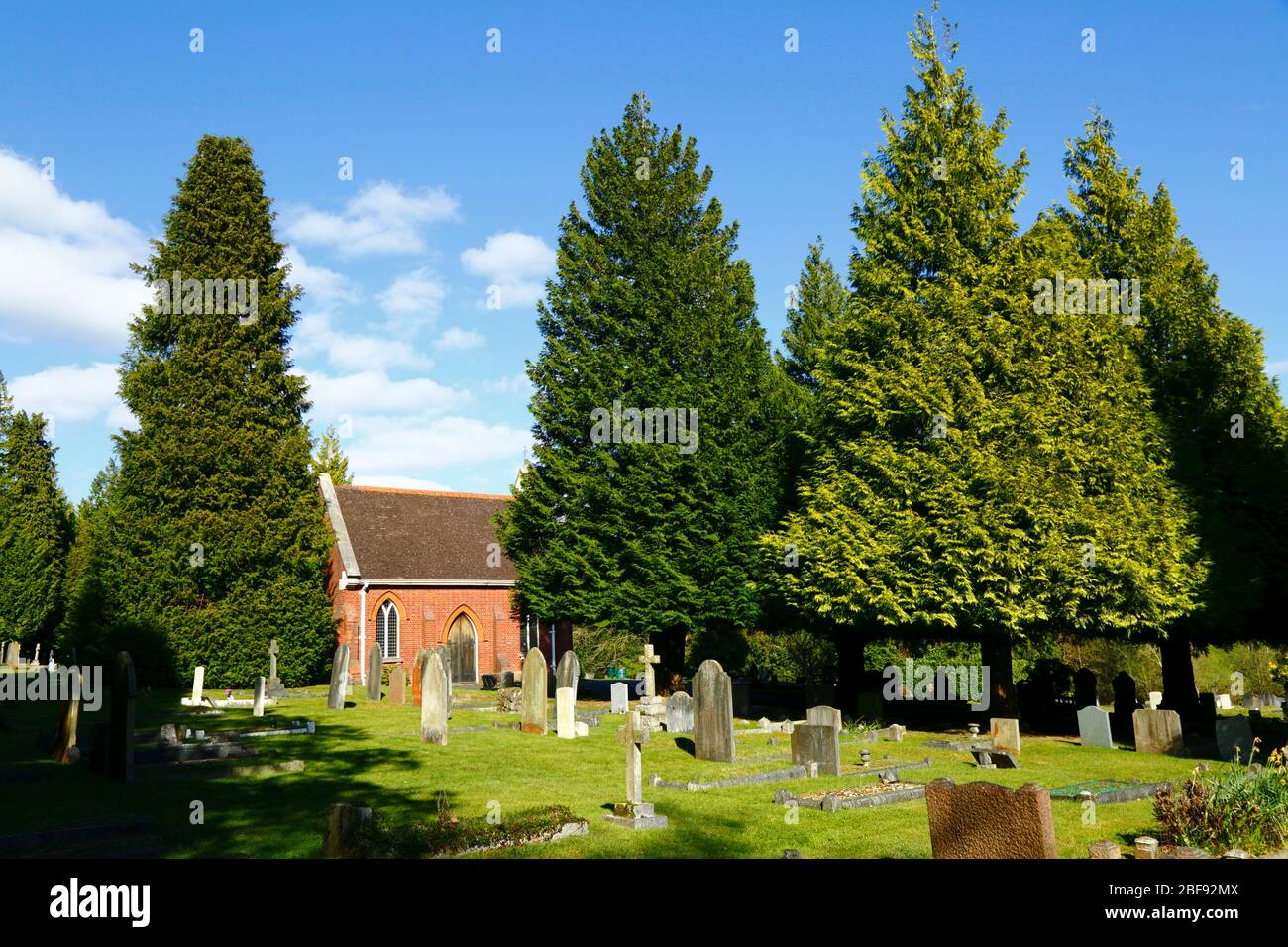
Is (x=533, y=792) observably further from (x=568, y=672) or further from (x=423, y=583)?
(x=423, y=583)

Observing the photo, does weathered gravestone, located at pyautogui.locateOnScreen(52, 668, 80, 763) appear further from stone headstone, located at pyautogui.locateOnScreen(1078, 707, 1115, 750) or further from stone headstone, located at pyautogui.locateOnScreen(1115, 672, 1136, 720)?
stone headstone, located at pyautogui.locateOnScreen(1115, 672, 1136, 720)

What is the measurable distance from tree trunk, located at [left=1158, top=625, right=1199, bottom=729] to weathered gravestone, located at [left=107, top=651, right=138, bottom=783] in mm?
26274

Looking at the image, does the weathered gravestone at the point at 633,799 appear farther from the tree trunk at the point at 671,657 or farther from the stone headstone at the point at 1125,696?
the stone headstone at the point at 1125,696

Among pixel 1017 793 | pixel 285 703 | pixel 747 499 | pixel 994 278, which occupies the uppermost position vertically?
pixel 994 278

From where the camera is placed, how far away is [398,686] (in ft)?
103

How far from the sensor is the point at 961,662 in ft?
120

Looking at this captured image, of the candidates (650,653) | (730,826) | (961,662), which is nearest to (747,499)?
(650,653)

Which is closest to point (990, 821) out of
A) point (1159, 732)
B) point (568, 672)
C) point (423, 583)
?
point (1159, 732)

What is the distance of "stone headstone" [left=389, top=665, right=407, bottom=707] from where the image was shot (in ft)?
102

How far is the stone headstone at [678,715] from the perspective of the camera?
23.6 meters

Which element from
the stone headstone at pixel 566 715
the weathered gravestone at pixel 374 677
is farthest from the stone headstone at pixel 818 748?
the weathered gravestone at pixel 374 677
